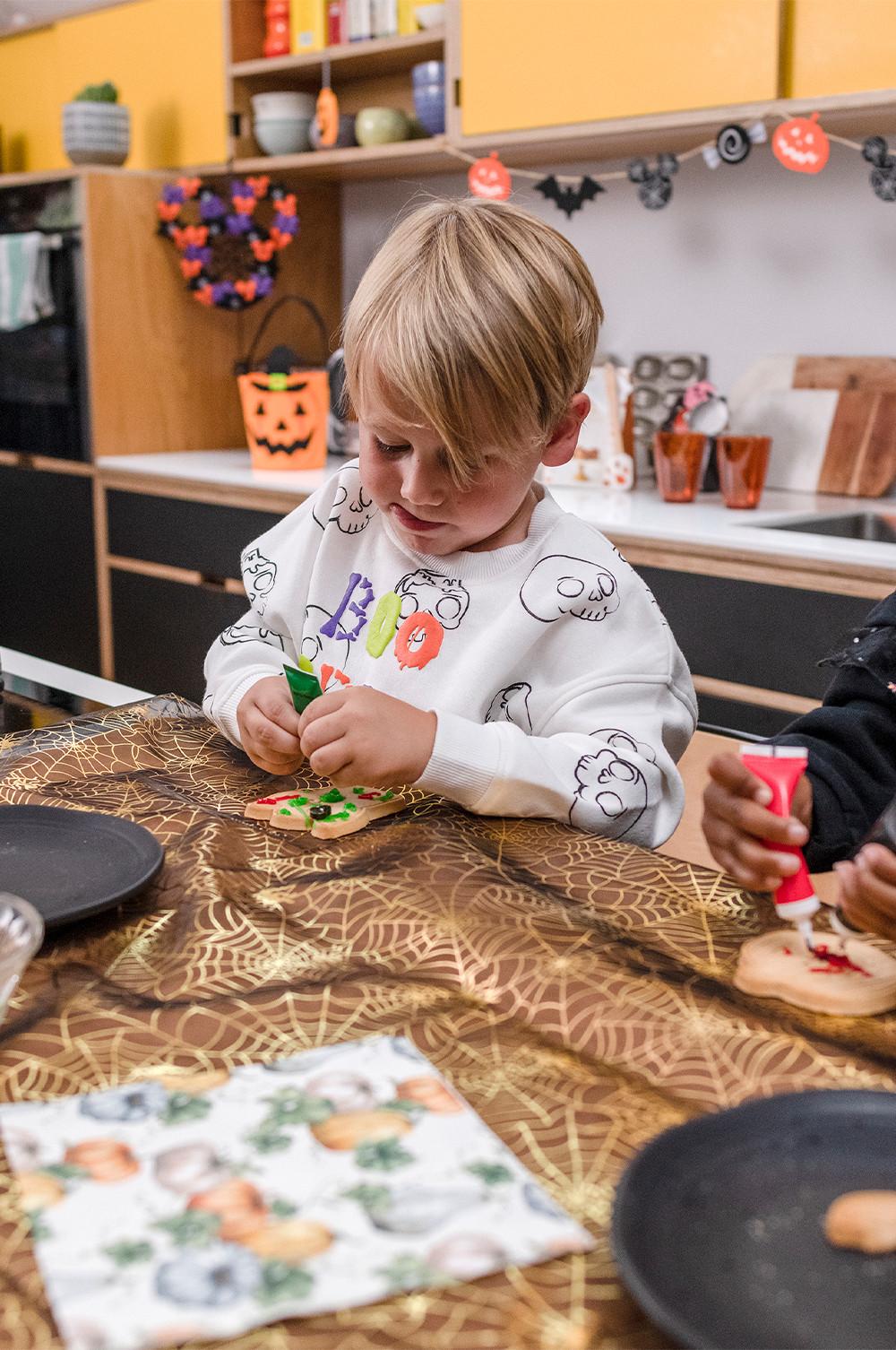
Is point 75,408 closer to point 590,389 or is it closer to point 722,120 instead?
point 590,389

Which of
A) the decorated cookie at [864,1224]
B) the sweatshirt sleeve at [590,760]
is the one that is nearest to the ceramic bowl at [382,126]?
the sweatshirt sleeve at [590,760]

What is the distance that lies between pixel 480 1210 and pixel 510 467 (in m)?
0.69

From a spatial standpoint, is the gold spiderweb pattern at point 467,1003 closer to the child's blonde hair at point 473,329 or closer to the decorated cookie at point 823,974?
the decorated cookie at point 823,974

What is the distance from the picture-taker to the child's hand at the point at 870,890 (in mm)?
681

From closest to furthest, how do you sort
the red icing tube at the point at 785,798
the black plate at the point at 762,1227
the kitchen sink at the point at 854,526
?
the black plate at the point at 762,1227 < the red icing tube at the point at 785,798 < the kitchen sink at the point at 854,526

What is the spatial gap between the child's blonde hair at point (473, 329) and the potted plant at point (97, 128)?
246 cm

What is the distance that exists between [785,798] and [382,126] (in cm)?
254

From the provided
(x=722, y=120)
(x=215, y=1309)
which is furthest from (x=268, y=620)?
(x=722, y=120)

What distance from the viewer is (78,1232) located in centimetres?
49

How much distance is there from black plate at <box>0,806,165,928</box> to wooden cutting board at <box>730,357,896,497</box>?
6.51 feet

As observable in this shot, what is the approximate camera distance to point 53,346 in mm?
3318

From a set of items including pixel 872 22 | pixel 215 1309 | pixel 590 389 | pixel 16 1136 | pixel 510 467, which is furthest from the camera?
pixel 590 389

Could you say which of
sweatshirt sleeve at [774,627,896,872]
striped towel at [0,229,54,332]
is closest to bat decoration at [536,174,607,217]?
striped towel at [0,229,54,332]

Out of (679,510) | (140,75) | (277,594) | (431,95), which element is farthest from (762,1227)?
(140,75)
